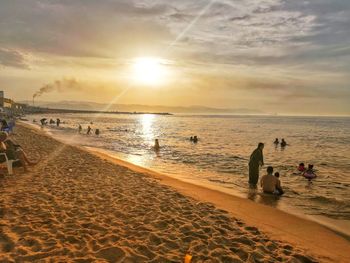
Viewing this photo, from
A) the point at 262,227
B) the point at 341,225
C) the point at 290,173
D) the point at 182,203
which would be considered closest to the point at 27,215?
the point at 182,203

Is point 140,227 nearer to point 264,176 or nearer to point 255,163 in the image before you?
point 264,176

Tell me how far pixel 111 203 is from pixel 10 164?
4.77 metres

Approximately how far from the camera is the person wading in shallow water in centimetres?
1398

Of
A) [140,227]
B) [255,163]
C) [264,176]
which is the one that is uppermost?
[255,163]

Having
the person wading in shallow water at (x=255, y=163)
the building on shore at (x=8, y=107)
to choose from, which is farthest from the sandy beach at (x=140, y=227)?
the building on shore at (x=8, y=107)

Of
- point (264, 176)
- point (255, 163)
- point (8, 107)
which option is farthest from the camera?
point (8, 107)

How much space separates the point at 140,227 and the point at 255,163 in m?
8.19

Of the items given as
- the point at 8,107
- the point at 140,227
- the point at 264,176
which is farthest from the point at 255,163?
the point at 8,107

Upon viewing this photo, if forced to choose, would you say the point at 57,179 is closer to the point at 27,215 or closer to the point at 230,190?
the point at 27,215

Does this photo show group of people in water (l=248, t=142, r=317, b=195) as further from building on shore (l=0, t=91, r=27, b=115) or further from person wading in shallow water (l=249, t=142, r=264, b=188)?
building on shore (l=0, t=91, r=27, b=115)

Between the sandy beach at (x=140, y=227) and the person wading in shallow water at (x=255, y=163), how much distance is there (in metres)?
3.01

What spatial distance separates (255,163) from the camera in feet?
46.6

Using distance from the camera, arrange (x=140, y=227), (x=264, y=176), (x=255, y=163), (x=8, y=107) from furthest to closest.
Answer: (x=8, y=107) < (x=255, y=163) < (x=264, y=176) < (x=140, y=227)

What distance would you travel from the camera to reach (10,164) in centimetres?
1152
